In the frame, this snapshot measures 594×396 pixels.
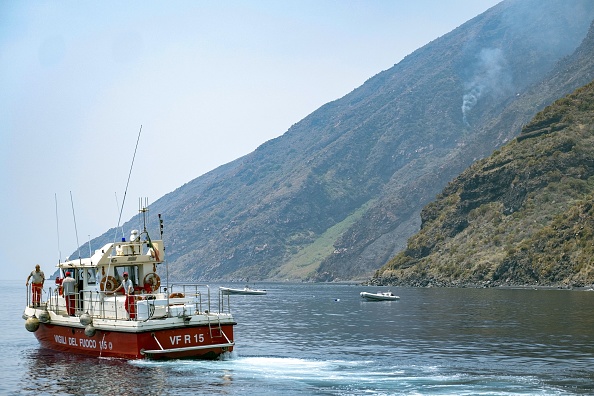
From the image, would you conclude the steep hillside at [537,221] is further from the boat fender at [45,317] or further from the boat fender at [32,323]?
the boat fender at [45,317]

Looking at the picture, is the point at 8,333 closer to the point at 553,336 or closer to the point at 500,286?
the point at 553,336

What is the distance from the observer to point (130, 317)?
41156mm

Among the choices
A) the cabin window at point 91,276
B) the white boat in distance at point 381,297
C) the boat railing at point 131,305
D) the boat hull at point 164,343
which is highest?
the cabin window at point 91,276

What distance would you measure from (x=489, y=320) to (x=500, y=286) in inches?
3477

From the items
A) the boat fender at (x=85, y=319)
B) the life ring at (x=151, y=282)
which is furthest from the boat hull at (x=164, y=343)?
the life ring at (x=151, y=282)

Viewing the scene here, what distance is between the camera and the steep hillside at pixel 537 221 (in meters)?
153

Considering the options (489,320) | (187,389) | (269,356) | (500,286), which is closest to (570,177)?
(500,286)

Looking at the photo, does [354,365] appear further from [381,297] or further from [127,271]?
[381,297]

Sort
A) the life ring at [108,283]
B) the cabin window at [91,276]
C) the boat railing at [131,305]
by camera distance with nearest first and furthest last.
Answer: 1. the boat railing at [131,305]
2. the life ring at [108,283]
3. the cabin window at [91,276]

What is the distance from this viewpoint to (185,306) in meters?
40.6

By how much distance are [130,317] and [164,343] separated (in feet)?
8.55

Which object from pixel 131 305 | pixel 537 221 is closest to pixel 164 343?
pixel 131 305

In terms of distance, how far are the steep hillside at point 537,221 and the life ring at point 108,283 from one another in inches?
4449

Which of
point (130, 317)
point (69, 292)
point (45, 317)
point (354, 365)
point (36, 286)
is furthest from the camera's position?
point (36, 286)
